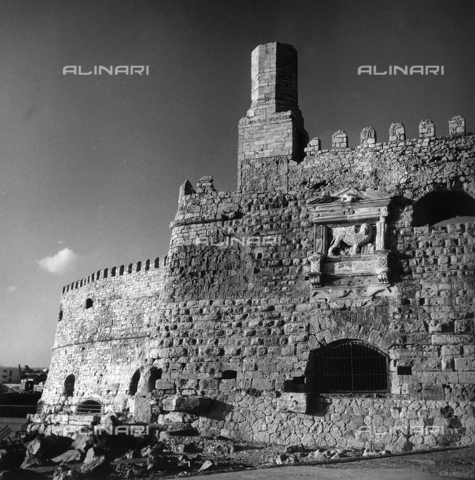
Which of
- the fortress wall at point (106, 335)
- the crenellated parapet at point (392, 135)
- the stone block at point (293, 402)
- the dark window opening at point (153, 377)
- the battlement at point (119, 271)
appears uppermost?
the crenellated parapet at point (392, 135)

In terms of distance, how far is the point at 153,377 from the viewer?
12844 millimetres

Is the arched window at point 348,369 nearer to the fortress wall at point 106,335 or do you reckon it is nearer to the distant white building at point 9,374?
the fortress wall at point 106,335

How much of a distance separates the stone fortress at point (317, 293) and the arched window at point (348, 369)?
21 millimetres

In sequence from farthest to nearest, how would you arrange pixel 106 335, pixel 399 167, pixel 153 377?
pixel 106 335
pixel 153 377
pixel 399 167

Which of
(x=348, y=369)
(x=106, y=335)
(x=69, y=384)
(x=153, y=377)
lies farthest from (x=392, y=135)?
(x=69, y=384)

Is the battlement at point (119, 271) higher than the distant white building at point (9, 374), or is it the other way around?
the battlement at point (119, 271)

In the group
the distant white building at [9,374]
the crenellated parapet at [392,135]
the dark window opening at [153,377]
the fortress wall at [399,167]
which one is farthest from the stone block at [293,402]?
the distant white building at [9,374]

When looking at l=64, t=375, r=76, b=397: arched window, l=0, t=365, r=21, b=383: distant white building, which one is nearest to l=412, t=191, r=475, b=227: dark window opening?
l=64, t=375, r=76, b=397: arched window

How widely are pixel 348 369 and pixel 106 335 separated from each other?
43.2 feet

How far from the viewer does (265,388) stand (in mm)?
11531

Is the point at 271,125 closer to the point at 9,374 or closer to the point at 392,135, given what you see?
the point at 392,135

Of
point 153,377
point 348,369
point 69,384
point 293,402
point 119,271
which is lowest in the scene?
point 293,402

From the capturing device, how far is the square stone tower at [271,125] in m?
13.0

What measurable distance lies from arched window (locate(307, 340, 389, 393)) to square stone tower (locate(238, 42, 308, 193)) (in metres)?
3.47
